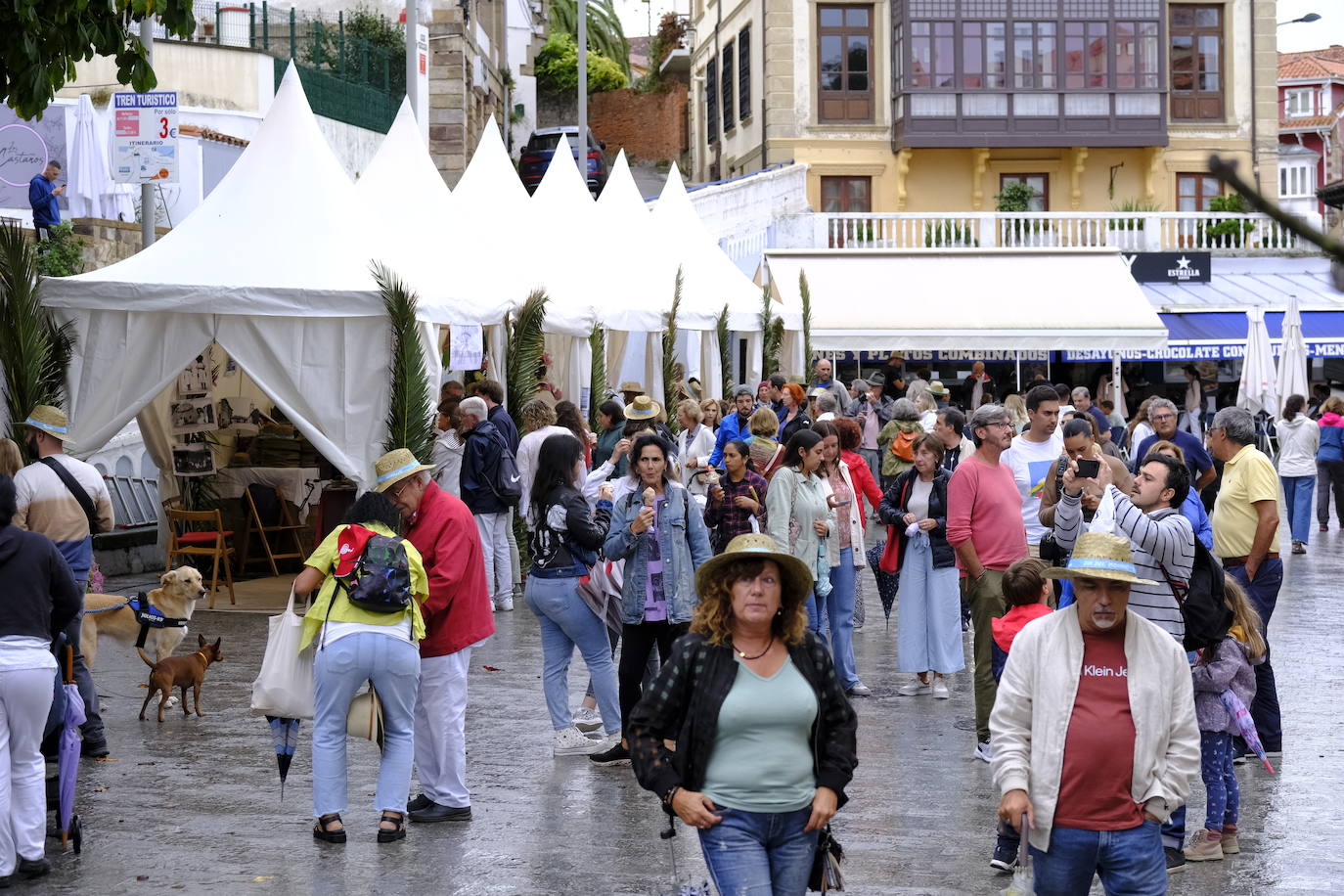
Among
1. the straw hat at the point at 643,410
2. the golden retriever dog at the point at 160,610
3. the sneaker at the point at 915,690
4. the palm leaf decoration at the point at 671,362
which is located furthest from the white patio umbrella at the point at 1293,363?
the golden retriever dog at the point at 160,610

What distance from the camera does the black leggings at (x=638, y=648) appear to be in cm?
812

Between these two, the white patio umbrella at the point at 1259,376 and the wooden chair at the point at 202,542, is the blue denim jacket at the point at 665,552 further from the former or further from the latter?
the white patio umbrella at the point at 1259,376

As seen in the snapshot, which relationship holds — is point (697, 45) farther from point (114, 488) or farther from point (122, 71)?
point (122, 71)

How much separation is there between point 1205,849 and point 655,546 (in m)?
2.87

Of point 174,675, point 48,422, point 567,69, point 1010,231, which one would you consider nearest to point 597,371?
point 174,675

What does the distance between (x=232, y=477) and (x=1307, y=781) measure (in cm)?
1053

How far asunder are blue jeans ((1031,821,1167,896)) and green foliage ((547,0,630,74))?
5697 centimetres

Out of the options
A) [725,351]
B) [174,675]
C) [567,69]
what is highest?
[567,69]

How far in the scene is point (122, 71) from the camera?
8.96 m

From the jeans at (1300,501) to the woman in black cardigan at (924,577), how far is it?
9283 millimetres

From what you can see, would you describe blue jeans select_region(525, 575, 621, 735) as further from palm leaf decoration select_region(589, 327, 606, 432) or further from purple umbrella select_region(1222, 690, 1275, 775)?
palm leaf decoration select_region(589, 327, 606, 432)

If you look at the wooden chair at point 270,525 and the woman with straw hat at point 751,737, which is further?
the wooden chair at point 270,525

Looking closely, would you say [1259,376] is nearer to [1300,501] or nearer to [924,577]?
[1300,501]

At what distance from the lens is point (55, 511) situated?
8.47m
